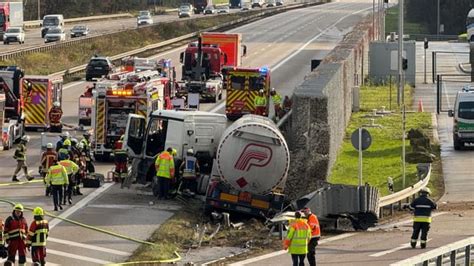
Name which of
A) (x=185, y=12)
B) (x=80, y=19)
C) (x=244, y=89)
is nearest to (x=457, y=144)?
(x=244, y=89)

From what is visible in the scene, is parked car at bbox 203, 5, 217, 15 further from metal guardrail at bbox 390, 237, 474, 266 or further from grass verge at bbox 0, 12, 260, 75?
metal guardrail at bbox 390, 237, 474, 266

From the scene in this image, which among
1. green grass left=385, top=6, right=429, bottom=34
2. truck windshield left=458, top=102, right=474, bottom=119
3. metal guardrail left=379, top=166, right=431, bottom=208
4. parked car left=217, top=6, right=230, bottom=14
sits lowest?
green grass left=385, top=6, right=429, bottom=34

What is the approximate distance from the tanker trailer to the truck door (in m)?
4.68

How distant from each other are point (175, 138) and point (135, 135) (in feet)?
5.75

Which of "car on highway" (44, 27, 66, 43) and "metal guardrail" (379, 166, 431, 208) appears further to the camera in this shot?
"car on highway" (44, 27, 66, 43)

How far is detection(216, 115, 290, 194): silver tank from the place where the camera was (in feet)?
110

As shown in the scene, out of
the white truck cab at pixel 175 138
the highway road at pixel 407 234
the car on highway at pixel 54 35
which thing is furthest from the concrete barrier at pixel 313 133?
the car on highway at pixel 54 35

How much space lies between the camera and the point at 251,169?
33.5 meters

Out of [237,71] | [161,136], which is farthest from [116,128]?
Result: [237,71]

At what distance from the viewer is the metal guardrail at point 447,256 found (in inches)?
880

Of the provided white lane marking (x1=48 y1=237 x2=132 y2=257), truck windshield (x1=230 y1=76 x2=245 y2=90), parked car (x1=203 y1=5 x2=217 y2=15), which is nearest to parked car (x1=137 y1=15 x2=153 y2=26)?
parked car (x1=203 y1=5 x2=217 y2=15)

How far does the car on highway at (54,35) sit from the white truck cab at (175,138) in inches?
2464

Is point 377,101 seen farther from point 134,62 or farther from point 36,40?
point 36,40

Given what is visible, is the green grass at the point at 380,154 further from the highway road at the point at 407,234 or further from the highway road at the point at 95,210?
the highway road at the point at 95,210
